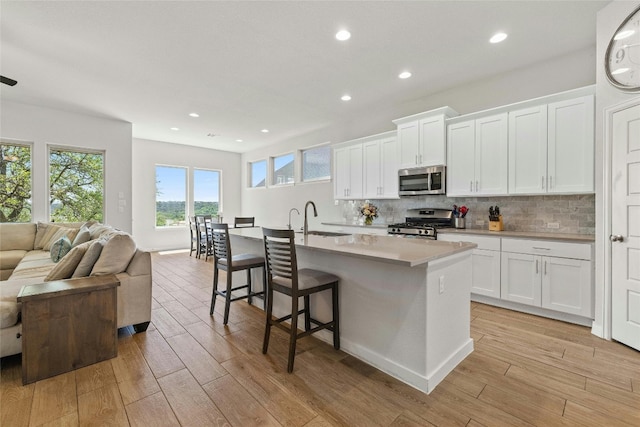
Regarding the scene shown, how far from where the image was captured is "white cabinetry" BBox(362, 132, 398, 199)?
4.63m

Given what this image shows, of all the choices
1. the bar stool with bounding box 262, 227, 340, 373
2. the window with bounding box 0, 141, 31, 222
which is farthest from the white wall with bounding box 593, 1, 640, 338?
the window with bounding box 0, 141, 31, 222

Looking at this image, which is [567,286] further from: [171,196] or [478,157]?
[171,196]

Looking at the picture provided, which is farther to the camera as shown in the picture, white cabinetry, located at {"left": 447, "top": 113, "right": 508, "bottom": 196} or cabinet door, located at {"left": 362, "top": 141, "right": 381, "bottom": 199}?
cabinet door, located at {"left": 362, "top": 141, "right": 381, "bottom": 199}

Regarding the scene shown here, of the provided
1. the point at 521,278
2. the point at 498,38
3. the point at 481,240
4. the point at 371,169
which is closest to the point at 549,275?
the point at 521,278

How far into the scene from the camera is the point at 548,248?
2.96 metres

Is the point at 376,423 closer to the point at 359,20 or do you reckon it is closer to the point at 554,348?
the point at 554,348

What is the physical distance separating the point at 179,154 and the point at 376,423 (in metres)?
7.94

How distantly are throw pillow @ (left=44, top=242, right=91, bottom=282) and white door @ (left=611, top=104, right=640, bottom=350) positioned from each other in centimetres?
476

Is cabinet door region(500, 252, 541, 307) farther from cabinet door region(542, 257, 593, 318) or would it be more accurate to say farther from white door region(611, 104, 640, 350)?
white door region(611, 104, 640, 350)

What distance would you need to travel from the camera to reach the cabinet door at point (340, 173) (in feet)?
17.8

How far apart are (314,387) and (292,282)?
696 mm

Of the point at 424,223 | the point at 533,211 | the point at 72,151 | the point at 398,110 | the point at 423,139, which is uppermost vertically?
the point at 398,110

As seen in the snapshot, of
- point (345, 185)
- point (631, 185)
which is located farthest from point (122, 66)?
point (631, 185)

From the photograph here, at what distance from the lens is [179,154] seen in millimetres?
7754
